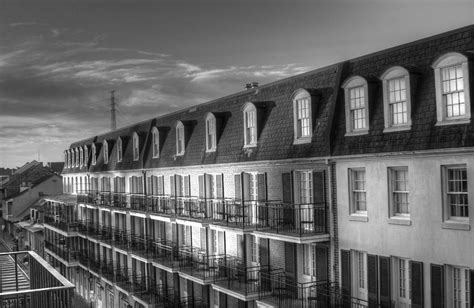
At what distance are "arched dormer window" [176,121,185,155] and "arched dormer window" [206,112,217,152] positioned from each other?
3.63 metres

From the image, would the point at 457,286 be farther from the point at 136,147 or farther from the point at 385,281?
the point at 136,147

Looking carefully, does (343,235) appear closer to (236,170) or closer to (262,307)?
(262,307)

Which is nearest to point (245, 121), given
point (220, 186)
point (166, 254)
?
point (220, 186)

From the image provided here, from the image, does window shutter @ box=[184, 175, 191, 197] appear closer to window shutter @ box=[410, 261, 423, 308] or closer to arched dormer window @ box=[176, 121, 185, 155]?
arched dormer window @ box=[176, 121, 185, 155]

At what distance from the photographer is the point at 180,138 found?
110 feet

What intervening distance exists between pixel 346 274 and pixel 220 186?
1091 centimetres

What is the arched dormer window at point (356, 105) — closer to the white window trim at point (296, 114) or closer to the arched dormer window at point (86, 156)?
the white window trim at point (296, 114)

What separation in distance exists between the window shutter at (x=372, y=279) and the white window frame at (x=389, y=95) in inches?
174

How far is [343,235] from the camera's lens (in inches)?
754

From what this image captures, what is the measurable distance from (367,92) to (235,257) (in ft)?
39.3

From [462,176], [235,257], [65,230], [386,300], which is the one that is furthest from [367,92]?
[65,230]

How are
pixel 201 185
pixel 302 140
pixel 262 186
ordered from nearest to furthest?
pixel 302 140 → pixel 262 186 → pixel 201 185

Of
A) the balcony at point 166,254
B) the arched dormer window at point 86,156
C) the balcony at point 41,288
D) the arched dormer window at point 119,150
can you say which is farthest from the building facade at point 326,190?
the arched dormer window at point 86,156

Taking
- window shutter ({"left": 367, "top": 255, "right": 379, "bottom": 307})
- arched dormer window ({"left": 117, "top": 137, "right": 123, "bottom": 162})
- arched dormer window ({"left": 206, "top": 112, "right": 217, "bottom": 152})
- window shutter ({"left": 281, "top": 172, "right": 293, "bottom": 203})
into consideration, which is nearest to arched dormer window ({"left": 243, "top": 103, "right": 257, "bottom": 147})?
window shutter ({"left": 281, "top": 172, "right": 293, "bottom": 203})
